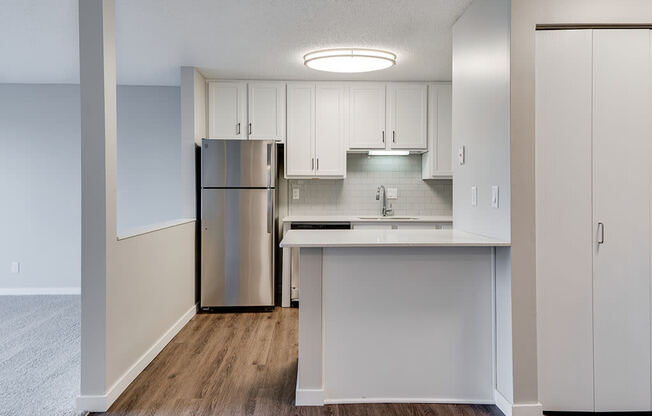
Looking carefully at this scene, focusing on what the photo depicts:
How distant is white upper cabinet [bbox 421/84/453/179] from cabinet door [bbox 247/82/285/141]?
1.56 metres

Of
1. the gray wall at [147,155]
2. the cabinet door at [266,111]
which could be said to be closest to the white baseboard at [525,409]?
the cabinet door at [266,111]

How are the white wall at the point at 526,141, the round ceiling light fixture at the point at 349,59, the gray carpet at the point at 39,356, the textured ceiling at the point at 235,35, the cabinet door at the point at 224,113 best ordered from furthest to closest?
the cabinet door at the point at 224,113 < the round ceiling light fixture at the point at 349,59 < the textured ceiling at the point at 235,35 < the gray carpet at the point at 39,356 < the white wall at the point at 526,141

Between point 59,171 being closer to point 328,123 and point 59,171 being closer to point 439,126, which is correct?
point 328,123

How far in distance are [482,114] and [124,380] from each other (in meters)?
2.56

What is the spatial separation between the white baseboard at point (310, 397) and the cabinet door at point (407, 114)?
3.03 metres

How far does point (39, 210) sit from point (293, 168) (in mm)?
2871

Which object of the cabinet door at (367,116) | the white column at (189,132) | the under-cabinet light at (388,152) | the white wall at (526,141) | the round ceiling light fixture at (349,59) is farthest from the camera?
the under-cabinet light at (388,152)

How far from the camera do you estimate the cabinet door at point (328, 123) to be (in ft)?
15.9

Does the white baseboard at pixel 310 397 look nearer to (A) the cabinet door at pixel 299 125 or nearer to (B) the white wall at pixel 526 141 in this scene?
(B) the white wall at pixel 526 141

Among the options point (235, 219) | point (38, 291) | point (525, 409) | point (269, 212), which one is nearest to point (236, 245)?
point (235, 219)

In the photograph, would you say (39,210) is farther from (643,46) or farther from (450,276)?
(643,46)

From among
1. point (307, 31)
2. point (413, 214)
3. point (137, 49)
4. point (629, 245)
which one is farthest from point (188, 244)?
point (629, 245)

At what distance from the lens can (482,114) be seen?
2676 millimetres

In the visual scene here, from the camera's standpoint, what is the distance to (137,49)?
12.7ft
